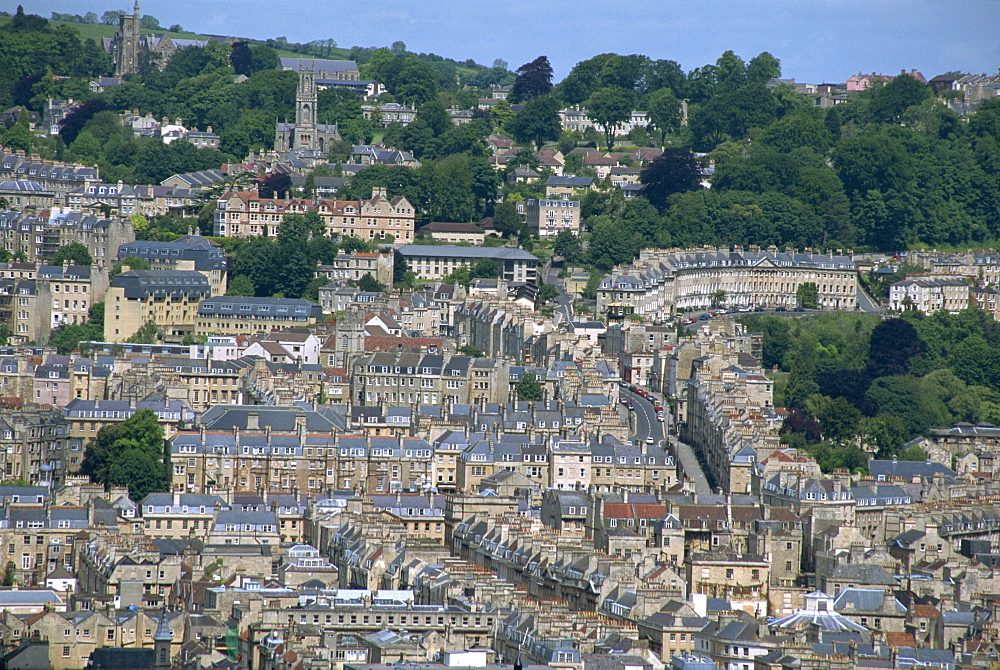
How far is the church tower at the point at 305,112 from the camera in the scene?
143 m

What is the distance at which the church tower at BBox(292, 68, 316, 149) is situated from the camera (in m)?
143

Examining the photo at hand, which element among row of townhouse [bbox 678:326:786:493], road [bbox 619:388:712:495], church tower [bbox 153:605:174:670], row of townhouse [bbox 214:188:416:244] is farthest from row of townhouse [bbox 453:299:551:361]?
church tower [bbox 153:605:174:670]

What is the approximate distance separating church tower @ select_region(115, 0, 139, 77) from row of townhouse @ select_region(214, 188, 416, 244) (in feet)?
138

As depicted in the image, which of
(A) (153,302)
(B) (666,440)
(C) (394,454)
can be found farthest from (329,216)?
(C) (394,454)

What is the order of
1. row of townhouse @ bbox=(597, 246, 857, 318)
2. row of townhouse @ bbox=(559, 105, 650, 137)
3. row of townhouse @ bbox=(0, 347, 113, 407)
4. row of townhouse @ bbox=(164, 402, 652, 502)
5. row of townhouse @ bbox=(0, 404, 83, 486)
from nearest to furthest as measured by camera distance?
row of townhouse @ bbox=(164, 402, 652, 502)
row of townhouse @ bbox=(0, 404, 83, 486)
row of townhouse @ bbox=(0, 347, 113, 407)
row of townhouse @ bbox=(597, 246, 857, 318)
row of townhouse @ bbox=(559, 105, 650, 137)

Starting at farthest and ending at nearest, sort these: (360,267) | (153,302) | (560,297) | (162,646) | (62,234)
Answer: (62,234) → (560,297) → (360,267) → (153,302) → (162,646)

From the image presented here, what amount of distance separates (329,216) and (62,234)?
1469 cm

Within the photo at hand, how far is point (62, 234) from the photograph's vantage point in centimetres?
11900

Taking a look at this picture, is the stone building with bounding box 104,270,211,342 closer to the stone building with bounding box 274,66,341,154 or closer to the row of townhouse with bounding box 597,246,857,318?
→ the row of townhouse with bounding box 597,246,857,318

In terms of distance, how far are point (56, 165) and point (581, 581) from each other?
71.1m

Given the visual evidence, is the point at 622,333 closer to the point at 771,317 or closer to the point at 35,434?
the point at 771,317

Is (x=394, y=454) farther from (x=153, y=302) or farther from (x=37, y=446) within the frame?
(x=153, y=302)

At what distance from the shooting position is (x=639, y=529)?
79.1 m

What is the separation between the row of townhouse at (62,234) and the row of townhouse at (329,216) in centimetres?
623
